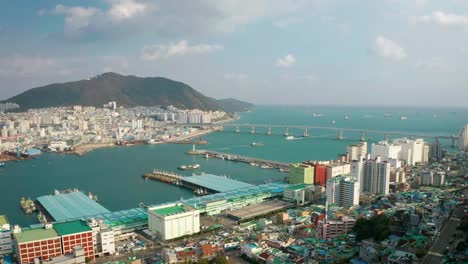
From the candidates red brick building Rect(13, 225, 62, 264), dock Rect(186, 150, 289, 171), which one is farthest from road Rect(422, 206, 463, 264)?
dock Rect(186, 150, 289, 171)

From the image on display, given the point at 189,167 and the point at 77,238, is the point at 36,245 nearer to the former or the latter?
the point at 77,238

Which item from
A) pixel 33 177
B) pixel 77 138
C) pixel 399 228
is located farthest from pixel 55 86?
pixel 399 228

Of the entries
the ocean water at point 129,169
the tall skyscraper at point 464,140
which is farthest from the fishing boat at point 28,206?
the tall skyscraper at point 464,140

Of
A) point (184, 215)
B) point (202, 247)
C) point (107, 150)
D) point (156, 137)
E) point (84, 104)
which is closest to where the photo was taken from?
point (202, 247)

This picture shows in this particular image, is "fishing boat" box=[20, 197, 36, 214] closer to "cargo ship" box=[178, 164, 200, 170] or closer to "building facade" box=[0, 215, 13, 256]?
"building facade" box=[0, 215, 13, 256]

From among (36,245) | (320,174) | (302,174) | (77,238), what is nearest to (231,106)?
(320,174)

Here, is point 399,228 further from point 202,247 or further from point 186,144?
point 186,144

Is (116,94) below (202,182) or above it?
above
